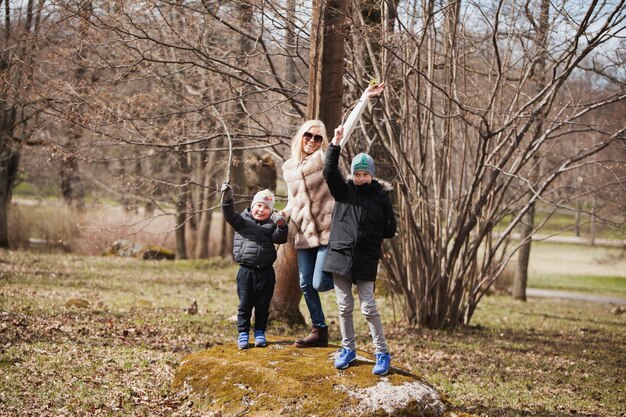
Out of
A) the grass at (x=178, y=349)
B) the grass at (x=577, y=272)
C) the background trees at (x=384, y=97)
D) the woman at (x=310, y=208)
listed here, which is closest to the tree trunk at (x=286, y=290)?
the grass at (x=178, y=349)

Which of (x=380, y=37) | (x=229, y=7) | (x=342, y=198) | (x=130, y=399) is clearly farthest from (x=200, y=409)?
(x=229, y=7)

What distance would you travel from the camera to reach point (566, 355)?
1048cm

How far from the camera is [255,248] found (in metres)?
6.17

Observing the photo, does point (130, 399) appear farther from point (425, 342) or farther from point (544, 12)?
point (544, 12)

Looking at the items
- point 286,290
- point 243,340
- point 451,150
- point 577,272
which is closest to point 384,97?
point 451,150

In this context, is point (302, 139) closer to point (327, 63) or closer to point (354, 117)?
point (354, 117)

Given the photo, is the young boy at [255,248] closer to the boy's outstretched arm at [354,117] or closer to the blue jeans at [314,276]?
the blue jeans at [314,276]

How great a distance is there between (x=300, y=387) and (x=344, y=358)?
1.51ft

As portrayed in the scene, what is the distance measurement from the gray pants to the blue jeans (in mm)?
152

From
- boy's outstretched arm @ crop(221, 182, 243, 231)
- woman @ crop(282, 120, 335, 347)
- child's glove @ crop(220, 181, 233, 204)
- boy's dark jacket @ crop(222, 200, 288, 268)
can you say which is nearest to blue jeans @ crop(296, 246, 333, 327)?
woman @ crop(282, 120, 335, 347)

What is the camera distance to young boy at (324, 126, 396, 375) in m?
5.59

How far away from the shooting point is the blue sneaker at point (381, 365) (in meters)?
5.68

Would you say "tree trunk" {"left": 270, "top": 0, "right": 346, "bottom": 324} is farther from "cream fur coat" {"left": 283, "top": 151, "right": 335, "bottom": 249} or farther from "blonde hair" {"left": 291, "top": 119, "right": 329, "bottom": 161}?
"cream fur coat" {"left": 283, "top": 151, "right": 335, "bottom": 249}

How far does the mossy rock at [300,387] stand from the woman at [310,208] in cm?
54
